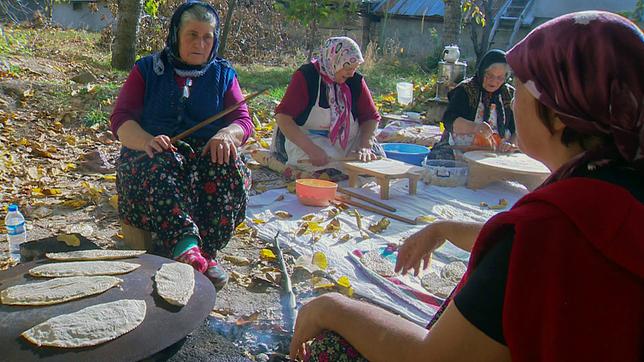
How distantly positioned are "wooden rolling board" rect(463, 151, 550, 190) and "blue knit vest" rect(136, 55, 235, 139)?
7.78ft

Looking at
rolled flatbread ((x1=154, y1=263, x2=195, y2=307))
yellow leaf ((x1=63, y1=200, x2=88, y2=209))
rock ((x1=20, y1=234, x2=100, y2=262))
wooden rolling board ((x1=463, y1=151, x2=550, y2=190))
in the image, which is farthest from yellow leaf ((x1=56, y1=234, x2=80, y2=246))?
wooden rolling board ((x1=463, y1=151, x2=550, y2=190))

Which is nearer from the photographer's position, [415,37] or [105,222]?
[105,222]

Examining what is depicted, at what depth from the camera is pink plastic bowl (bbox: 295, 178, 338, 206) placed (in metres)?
4.31

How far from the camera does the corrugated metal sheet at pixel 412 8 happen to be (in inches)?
669

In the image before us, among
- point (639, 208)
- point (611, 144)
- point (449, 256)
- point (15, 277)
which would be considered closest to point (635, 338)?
point (639, 208)

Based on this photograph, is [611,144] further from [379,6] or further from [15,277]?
[379,6]

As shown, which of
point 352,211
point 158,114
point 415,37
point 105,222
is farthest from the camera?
point 415,37

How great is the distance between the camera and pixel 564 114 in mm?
1119

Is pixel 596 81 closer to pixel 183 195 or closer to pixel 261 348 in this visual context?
pixel 261 348

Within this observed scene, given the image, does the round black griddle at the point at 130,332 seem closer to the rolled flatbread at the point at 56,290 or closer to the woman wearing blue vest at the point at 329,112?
the rolled flatbread at the point at 56,290

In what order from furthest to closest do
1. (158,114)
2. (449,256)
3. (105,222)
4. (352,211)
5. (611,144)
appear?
(352,211) < (105,222) < (449,256) < (158,114) < (611,144)

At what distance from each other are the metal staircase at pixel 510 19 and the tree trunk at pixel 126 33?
32.6 ft

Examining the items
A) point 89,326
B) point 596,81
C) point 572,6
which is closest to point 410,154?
point 89,326

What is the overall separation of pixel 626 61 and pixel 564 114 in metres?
0.14
